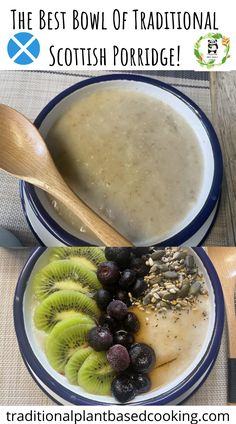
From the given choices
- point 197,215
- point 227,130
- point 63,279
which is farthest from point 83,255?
point 227,130

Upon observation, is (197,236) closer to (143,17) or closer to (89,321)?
(89,321)

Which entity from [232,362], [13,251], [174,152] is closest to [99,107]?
[174,152]

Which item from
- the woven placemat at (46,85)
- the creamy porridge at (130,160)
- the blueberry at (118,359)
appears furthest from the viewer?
the woven placemat at (46,85)

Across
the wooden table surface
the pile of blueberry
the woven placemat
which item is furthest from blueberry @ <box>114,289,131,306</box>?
the woven placemat

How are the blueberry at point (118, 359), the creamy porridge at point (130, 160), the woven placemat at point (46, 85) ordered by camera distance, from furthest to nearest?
1. the woven placemat at point (46, 85)
2. the creamy porridge at point (130, 160)
3. the blueberry at point (118, 359)

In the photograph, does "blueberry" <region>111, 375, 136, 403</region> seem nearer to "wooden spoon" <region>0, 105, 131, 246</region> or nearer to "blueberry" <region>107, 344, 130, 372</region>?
"blueberry" <region>107, 344, 130, 372</region>

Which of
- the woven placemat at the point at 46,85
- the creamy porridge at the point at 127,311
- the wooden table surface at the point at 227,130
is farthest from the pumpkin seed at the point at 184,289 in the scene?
the woven placemat at the point at 46,85

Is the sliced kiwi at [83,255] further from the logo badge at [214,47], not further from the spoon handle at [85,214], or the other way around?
the logo badge at [214,47]
